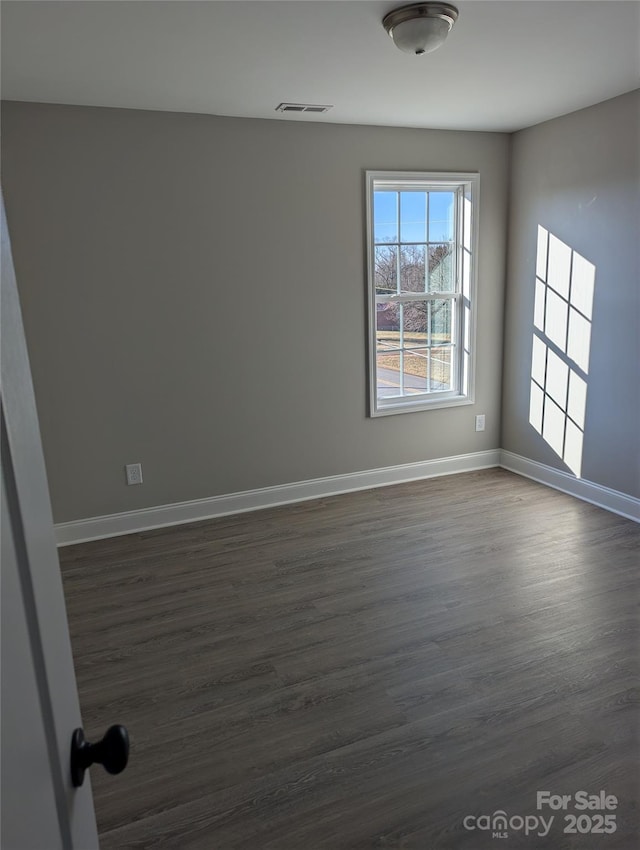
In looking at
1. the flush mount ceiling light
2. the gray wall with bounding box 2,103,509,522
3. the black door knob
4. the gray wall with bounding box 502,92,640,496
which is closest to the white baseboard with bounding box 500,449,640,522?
the gray wall with bounding box 502,92,640,496

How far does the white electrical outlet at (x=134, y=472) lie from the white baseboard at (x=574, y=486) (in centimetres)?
287

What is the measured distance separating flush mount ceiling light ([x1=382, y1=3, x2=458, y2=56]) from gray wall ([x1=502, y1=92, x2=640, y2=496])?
1.72m

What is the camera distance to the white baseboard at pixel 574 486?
147 inches

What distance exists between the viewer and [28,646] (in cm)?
68

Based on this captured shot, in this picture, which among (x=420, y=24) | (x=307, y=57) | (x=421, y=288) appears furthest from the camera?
(x=421, y=288)

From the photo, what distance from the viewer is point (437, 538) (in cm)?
354

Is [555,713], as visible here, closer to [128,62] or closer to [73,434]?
[73,434]

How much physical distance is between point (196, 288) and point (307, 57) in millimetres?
1506

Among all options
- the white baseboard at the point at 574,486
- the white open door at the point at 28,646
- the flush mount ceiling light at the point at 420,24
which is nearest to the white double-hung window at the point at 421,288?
the white baseboard at the point at 574,486

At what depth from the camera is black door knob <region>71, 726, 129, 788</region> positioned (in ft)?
2.52

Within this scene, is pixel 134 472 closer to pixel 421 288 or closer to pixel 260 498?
pixel 260 498

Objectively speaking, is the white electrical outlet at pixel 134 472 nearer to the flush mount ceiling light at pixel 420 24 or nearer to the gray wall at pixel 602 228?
the flush mount ceiling light at pixel 420 24

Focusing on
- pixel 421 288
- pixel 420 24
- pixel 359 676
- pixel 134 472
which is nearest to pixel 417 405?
pixel 421 288

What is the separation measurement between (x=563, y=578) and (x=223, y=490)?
218cm
